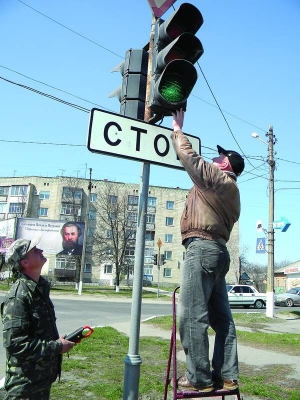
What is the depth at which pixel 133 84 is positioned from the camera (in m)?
3.85

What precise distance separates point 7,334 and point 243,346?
23.3ft

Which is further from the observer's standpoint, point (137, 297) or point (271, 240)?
point (271, 240)

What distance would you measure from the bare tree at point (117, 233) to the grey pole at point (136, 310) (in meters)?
41.2

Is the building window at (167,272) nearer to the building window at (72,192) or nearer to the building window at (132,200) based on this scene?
the building window at (132,200)

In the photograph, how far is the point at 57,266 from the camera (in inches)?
2331

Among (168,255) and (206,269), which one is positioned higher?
(168,255)

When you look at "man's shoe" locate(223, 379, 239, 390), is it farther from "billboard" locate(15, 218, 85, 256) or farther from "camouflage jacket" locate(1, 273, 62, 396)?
"billboard" locate(15, 218, 85, 256)

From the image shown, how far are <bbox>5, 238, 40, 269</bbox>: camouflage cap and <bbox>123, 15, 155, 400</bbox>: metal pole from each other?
0.91 meters

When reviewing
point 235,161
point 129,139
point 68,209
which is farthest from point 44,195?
point 235,161

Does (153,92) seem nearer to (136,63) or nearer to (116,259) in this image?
(136,63)

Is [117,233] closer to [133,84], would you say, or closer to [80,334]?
[133,84]

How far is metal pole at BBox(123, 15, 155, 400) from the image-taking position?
3.04 metres

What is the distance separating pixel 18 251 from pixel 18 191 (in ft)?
213

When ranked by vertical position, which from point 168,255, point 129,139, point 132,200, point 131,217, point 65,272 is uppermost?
point 132,200
